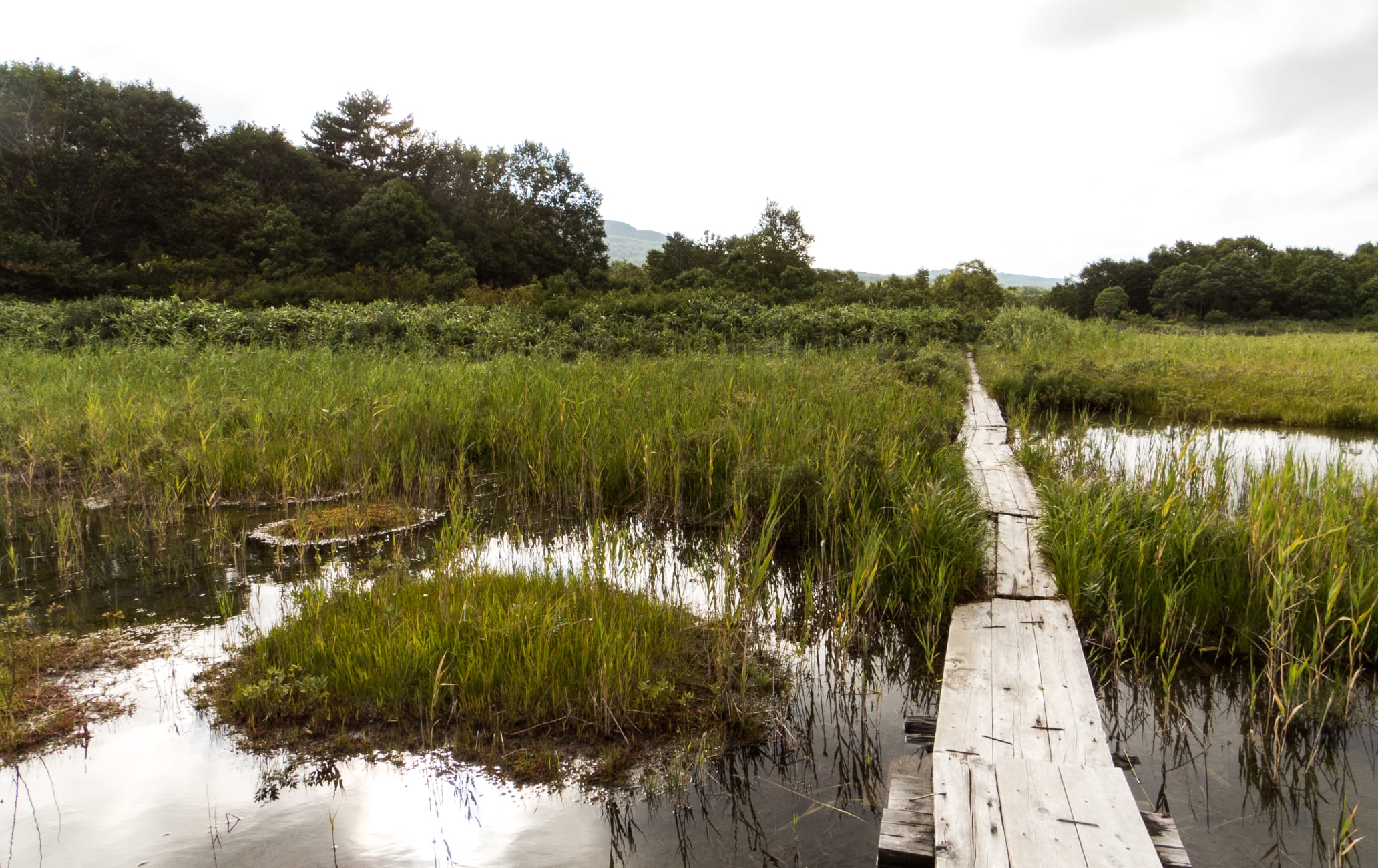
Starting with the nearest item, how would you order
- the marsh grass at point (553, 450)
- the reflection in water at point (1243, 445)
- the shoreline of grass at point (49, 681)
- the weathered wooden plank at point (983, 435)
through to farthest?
1. the shoreline of grass at point (49, 681)
2. the marsh grass at point (553, 450)
3. the reflection in water at point (1243, 445)
4. the weathered wooden plank at point (983, 435)

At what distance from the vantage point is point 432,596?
362cm

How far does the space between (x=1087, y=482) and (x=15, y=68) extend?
38025 millimetres

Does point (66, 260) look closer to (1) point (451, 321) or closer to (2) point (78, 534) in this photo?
(1) point (451, 321)

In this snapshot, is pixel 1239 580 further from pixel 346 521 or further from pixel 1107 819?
pixel 346 521

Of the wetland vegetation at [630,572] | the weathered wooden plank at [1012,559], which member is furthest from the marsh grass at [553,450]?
the weathered wooden plank at [1012,559]

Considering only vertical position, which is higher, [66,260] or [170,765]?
[66,260]

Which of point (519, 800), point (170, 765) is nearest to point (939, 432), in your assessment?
point (519, 800)

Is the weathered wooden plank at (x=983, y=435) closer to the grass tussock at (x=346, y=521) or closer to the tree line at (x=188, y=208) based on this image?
the grass tussock at (x=346, y=521)

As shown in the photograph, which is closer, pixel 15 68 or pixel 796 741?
pixel 796 741

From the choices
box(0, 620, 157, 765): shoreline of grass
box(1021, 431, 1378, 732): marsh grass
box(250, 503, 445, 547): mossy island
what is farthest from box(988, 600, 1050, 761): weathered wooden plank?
box(250, 503, 445, 547): mossy island

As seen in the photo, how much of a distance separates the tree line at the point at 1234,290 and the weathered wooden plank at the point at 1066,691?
3874 cm

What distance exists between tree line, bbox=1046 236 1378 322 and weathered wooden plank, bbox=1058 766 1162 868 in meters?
40.0

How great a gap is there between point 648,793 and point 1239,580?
309 cm

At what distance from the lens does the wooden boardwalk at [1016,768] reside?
2.01 metres
